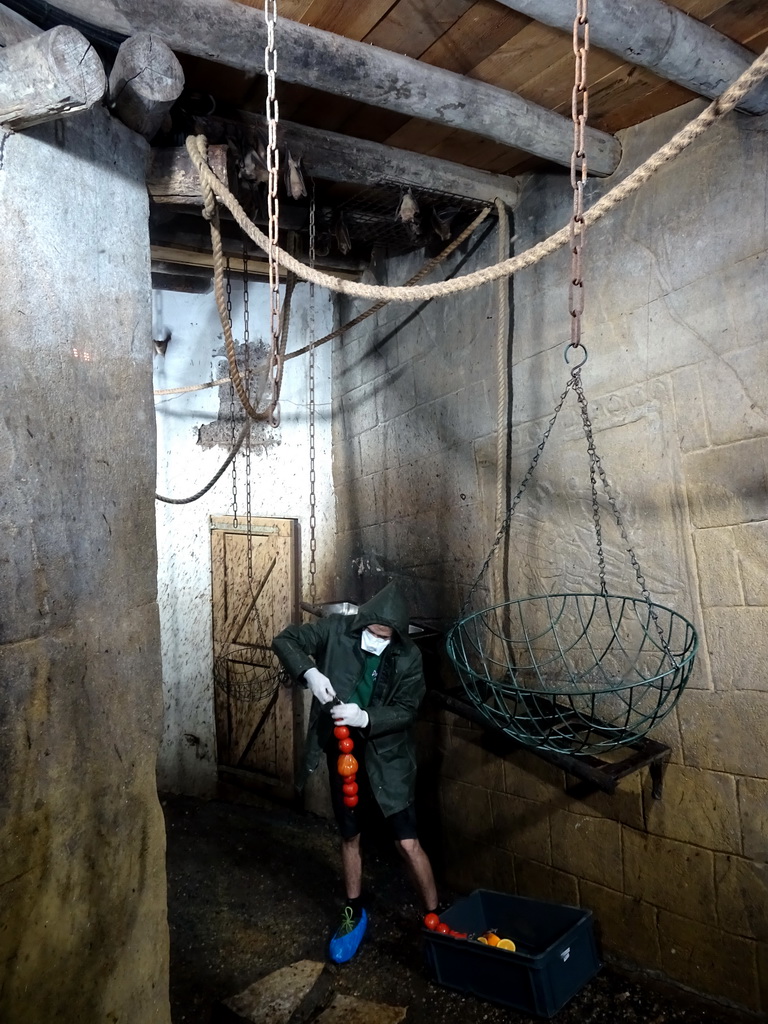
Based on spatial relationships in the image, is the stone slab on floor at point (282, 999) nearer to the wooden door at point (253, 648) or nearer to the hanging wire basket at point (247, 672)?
the wooden door at point (253, 648)

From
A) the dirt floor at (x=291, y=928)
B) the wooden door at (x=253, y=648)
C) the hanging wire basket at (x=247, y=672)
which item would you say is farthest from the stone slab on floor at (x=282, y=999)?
the hanging wire basket at (x=247, y=672)

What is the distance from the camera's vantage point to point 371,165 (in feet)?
8.99

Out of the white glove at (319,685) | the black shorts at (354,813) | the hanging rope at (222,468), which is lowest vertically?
the black shorts at (354,813)

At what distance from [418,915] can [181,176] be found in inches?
129

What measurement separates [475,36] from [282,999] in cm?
349

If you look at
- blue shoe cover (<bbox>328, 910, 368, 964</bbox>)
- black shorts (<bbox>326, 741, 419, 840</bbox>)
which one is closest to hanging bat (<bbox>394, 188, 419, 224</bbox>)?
black shorts (<bbox>326, 741, 419, 840</bbox>)

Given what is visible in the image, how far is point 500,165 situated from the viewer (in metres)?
3.04

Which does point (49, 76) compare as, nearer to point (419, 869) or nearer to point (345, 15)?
point (345, 15)

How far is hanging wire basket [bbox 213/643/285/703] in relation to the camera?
185 inches

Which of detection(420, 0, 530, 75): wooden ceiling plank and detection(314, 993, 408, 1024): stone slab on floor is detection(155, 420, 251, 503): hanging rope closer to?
detection(420, 0, 530, 75): wooden ceiling plank

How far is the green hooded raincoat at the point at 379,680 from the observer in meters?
3.12

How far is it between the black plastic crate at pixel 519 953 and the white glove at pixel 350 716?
0.82 m

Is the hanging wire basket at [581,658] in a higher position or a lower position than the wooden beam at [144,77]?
lower

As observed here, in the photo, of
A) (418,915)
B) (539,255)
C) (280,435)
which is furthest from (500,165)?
(418,915)
